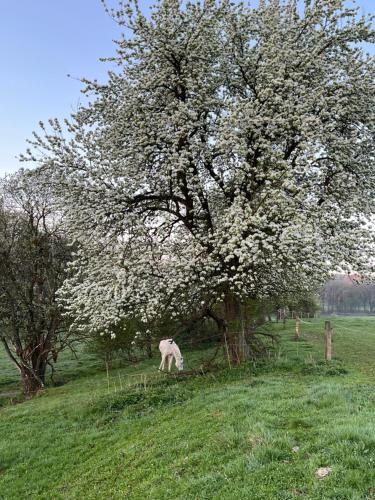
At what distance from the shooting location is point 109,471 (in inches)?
385

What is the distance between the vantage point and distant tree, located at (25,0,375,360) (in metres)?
15.7

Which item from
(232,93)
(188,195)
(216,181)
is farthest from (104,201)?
(232,93)

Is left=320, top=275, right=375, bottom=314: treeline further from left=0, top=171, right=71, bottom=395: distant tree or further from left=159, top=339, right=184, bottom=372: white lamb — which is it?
left=0, top=171, right=71, bottom=395: distant tree

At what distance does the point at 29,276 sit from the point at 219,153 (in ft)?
53.6

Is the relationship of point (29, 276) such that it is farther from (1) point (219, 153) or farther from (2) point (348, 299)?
(2) point (348, 299)

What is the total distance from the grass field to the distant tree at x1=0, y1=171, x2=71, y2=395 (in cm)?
898

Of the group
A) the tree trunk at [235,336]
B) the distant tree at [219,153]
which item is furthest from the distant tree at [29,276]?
the tree trunk at [235,336]

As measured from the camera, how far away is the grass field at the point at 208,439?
6.95 m

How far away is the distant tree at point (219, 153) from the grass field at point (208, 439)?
340cm

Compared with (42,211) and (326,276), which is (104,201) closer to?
(326,276)

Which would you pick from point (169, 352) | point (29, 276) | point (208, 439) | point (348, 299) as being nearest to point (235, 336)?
point (169, 352)

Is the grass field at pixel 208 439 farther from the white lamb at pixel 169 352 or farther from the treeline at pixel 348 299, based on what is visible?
the treeline at pixel 348 299

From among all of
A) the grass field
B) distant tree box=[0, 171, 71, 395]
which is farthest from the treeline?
the grass field

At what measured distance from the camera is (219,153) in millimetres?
17062
